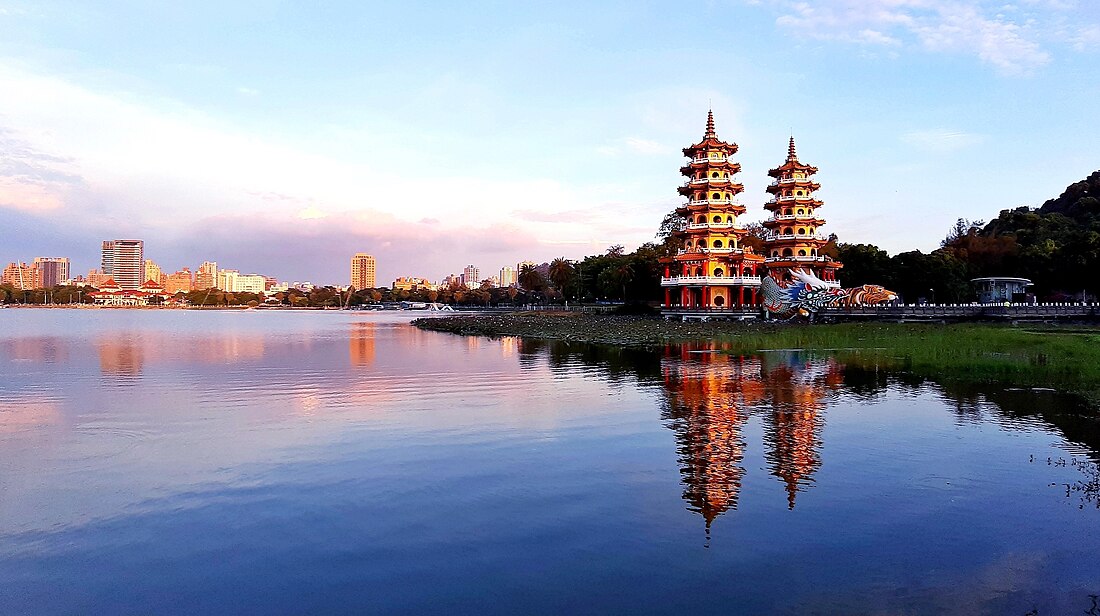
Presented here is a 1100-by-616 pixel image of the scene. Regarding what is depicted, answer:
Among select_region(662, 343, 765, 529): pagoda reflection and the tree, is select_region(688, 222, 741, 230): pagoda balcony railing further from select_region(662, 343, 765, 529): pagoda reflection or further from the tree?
the tree

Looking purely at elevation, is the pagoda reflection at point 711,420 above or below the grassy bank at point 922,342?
below

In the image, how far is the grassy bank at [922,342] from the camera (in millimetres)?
25328

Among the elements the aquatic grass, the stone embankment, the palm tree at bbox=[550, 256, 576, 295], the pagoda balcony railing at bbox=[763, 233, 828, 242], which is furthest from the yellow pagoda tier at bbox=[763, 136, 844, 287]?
the palm tree at bbox=[550, 256, 576, 295]

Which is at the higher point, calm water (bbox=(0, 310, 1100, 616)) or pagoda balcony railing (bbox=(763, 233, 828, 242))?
pagoda balcony railing (bbox=(763, 233, 828, 242))

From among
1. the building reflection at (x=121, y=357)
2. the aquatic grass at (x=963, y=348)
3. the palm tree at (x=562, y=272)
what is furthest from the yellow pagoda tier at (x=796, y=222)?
the building reflection at (x=121, y=357)

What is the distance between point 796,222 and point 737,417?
5794 centimetres

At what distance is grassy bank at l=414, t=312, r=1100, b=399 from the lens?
83.1 ft

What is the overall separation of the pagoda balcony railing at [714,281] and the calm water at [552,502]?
44.5m

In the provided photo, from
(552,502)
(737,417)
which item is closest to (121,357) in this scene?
(737,417)

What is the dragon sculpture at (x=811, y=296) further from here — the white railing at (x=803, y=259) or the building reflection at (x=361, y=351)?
the building reflection at (x=361, y=351)

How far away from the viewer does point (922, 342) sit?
3591cm

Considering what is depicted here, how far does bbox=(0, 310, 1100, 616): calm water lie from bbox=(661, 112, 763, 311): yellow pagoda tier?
45290mm

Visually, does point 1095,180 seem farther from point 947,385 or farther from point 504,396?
point 504,396

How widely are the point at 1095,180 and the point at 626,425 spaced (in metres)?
114
